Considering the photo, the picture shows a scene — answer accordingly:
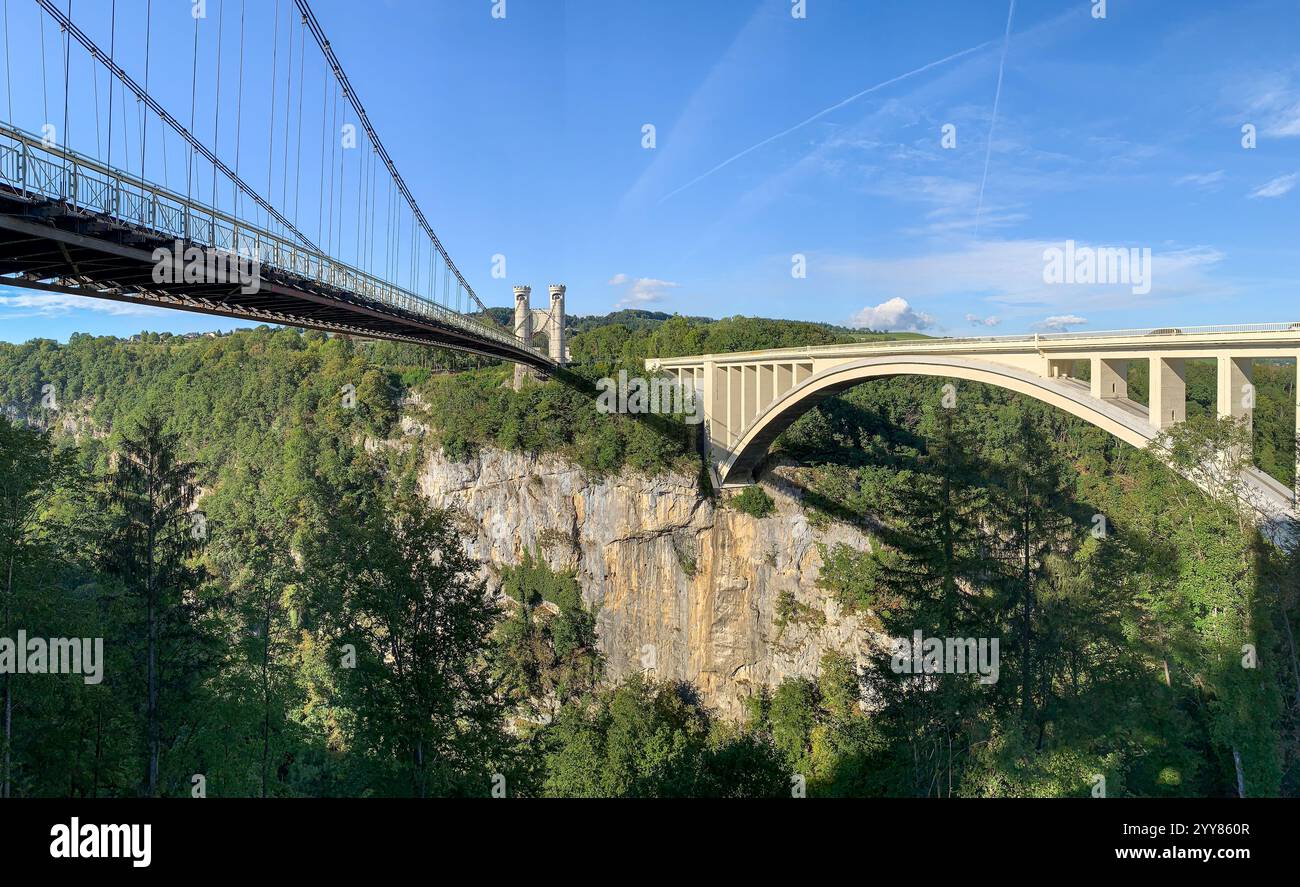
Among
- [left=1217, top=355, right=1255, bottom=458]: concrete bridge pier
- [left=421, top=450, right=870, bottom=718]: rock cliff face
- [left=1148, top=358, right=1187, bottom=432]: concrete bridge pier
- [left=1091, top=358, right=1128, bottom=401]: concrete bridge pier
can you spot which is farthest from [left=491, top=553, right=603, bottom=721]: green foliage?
[left=1217, top=355, right=1255, bottom=458]: concrete bridge pier

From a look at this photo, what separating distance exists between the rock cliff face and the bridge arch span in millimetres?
2745

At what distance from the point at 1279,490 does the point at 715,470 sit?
20.6 meters

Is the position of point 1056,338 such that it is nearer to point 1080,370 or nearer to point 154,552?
point 1080,370

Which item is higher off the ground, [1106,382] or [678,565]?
[1106,382]

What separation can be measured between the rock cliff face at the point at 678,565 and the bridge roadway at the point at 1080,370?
185 inches

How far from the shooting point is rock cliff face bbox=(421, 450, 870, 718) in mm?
26922

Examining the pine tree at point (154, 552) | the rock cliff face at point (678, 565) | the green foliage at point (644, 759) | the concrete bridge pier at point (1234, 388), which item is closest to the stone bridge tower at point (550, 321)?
the rock cliff face at point (678, 565)

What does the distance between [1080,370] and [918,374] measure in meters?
3.89

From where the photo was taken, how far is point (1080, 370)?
14609 millimetres

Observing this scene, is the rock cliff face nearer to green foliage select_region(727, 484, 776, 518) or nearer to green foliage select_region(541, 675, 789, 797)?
green foliage select_region(727, 484, 776, 518)

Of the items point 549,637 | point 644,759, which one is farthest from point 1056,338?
point 549,637

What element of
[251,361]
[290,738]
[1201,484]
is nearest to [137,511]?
[290,738]

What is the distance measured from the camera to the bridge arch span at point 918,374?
1180cm
